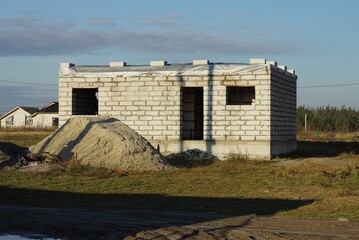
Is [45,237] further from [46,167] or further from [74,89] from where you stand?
[74,89]

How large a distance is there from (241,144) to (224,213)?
14.4m

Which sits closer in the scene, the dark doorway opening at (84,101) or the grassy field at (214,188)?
the grassy field at (214,188)

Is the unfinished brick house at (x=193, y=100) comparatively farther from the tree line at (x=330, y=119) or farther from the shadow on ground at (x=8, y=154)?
the tree line at (x=330, y=119)

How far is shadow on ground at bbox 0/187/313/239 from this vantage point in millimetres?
12281

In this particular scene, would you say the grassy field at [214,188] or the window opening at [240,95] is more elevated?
the window opening at [240,95]

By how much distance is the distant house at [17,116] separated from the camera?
9738 centimetres

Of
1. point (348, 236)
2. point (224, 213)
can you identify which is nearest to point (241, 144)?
point (224, 213)

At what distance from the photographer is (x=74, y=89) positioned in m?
32.0

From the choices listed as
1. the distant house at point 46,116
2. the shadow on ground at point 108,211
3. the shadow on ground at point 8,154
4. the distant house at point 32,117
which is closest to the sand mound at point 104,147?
the shadow on ground at point 8,154

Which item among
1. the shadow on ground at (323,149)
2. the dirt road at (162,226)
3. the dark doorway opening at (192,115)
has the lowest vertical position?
the dirt road at (162,226)

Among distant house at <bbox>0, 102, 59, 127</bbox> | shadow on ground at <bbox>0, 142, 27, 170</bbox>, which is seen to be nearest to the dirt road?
shadow on ground at <bbox>0, 142, 27, 170</bbox>

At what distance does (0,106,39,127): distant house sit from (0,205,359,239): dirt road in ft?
276

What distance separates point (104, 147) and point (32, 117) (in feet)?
227

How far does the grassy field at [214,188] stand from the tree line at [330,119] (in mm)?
46128
